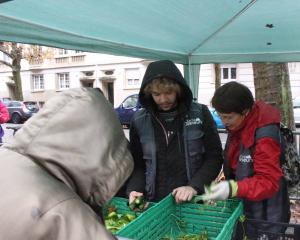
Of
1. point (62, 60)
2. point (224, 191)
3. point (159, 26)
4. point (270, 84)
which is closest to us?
point (224, 191)

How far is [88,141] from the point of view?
108cm

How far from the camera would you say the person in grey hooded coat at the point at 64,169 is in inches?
36.2

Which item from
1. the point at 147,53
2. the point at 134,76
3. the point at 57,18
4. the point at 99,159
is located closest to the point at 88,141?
the point at 99,159

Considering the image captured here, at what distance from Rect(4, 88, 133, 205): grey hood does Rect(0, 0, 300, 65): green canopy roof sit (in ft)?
4.22

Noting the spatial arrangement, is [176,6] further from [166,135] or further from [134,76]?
[134,76]

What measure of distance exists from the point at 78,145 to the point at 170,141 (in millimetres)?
1413

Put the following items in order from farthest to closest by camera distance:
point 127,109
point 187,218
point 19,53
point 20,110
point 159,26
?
point 19,53
point 20,110
point 127,109
point 159,26
point 187,218

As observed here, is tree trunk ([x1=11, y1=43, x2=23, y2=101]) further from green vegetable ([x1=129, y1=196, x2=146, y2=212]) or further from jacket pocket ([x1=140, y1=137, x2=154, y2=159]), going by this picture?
green vegetable ([x1=129, y1=196, x2=146, y2=212])

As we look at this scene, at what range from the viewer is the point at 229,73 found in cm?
2541

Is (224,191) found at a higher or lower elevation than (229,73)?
lower

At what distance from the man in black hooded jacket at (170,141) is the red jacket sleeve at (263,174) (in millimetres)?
423

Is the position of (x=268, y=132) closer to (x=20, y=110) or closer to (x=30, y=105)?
(x=20, y=110)

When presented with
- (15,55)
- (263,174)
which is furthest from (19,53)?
(263,174)

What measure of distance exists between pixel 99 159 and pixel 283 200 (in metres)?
1.49
